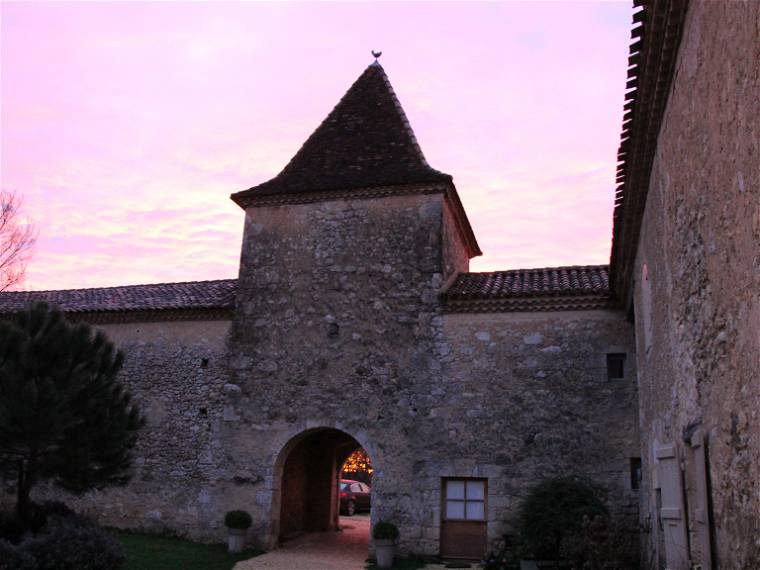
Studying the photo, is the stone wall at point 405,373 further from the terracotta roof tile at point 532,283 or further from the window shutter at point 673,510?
the window shutter at point 673,510

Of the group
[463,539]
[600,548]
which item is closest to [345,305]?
[463,539]

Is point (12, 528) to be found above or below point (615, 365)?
below

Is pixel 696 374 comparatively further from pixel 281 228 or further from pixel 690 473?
pixel 281 228

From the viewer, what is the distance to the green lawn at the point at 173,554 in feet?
36.7

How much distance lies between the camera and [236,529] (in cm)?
1314

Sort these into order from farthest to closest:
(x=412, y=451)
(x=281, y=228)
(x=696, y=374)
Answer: (x=281, y=228) → (x=412, y=451) → (x=696, y=374)

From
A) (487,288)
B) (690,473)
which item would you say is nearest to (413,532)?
(487,288)

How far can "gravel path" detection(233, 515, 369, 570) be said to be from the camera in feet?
39.3

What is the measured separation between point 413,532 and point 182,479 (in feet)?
16.1

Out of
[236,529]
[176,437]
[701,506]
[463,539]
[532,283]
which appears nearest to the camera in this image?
[701,506]

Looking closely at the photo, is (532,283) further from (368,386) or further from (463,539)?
(463,539)

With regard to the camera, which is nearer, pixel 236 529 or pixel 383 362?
pixel 236 529

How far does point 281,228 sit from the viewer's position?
595 inches

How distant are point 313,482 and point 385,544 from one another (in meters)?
4.97
